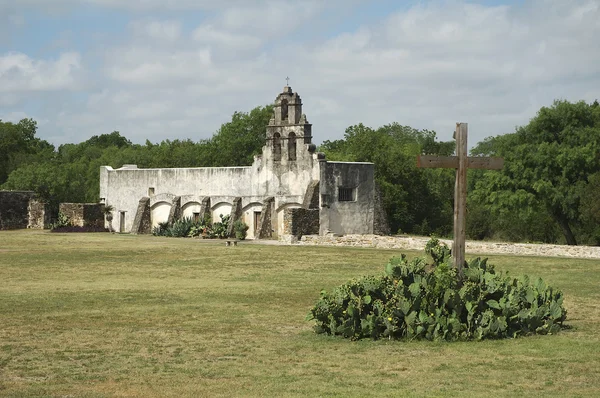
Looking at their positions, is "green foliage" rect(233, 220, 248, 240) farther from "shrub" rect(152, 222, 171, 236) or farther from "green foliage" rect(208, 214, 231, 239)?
"shrub" rect(152, 222, 171, 236)

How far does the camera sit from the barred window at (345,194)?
3938 cm

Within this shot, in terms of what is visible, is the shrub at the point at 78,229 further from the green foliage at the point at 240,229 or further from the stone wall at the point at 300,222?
the stone wall at the point at 300,222

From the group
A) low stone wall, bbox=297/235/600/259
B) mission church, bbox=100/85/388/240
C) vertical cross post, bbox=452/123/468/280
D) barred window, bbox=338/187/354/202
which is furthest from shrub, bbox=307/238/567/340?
barred window, bbox=338/187/354/202

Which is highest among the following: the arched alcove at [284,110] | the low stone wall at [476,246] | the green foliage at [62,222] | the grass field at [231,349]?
the arched alcove at [284,110]

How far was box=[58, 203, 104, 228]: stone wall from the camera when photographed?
47.3m

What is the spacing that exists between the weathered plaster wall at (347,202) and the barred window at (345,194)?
92 millimetres

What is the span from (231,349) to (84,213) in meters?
36.5

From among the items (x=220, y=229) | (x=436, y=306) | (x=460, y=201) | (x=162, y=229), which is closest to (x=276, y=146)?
(x=220, y=229)

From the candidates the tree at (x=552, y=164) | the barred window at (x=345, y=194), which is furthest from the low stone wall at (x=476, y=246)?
the tree at (x=552, y=164)

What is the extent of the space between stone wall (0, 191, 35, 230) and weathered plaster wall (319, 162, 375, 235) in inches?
745

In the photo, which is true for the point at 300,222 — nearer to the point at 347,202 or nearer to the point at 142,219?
the point at 347,202

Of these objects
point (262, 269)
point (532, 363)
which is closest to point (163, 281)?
point (262, 269)

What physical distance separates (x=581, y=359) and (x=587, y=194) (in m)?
34.5

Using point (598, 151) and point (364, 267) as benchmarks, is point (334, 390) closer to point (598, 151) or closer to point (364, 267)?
point (364, 267)
